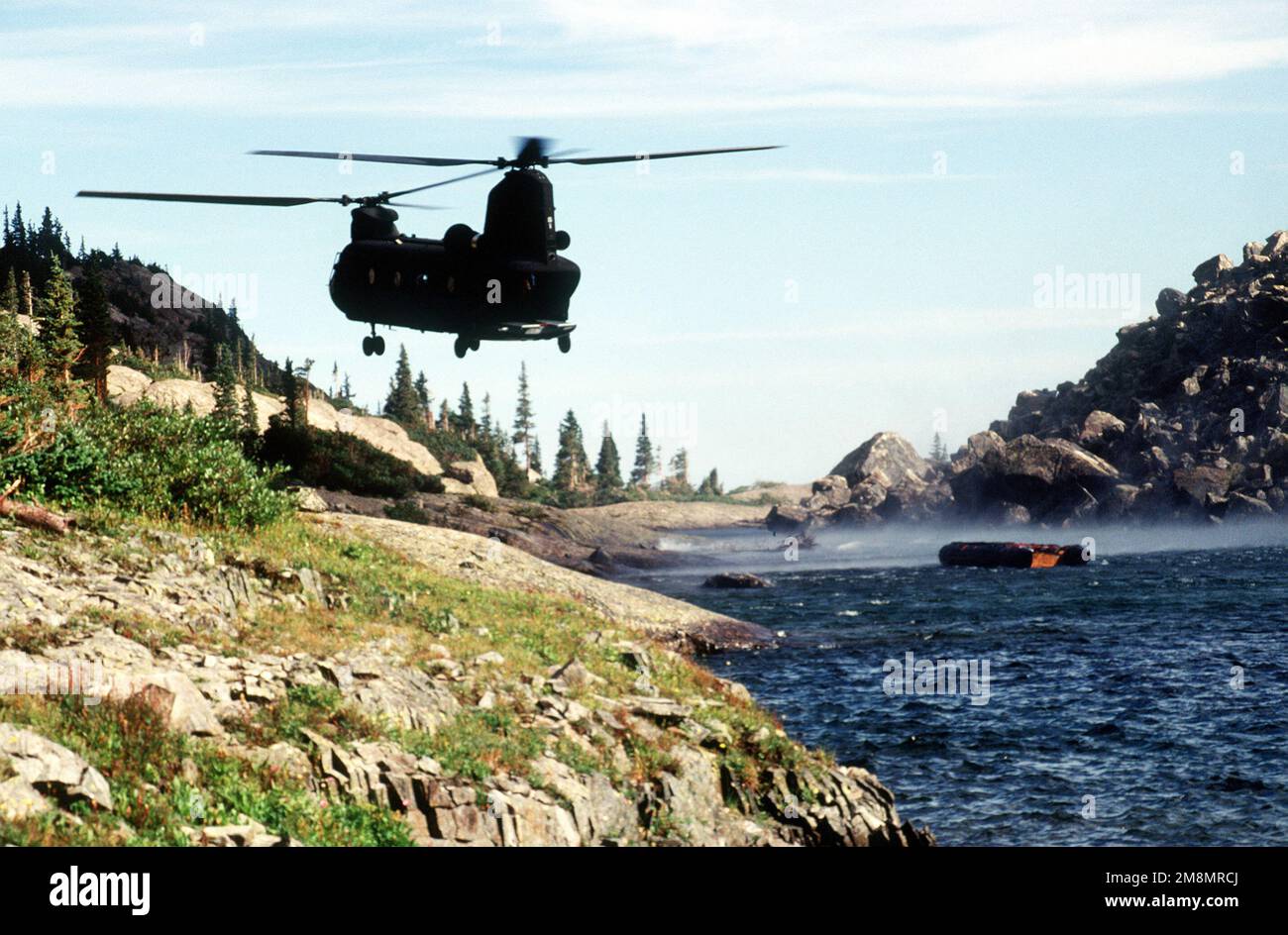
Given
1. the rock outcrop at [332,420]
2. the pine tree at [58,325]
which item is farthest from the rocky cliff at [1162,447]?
the pine tree at [58,325]

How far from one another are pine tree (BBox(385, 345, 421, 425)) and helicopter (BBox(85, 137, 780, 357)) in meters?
112

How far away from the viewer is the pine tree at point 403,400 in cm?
13438

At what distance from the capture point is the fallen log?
24.9 m

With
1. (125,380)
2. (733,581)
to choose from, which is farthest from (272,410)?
(733,581)

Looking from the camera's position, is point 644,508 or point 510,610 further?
point 644,508

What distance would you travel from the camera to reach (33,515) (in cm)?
2498

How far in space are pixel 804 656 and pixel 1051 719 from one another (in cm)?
1136

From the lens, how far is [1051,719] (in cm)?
3600

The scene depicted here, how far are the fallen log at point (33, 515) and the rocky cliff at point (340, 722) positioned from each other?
19.3 inches

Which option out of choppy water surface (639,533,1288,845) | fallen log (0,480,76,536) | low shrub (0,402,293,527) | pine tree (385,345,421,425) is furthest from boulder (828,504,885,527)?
fallen log (0,480,76,536)

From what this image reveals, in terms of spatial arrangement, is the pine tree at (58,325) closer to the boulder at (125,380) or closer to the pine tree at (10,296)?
the pine tree at (10,296)
